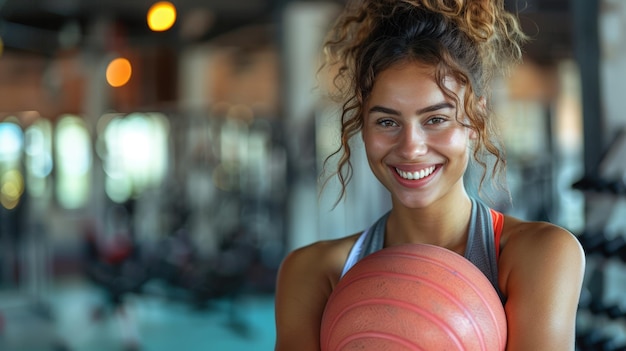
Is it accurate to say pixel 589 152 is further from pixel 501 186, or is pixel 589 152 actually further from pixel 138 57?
pixel 138 57

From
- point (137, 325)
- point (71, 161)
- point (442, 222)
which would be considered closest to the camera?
point (442, 222)

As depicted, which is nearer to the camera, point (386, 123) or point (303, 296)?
point (386, 123)

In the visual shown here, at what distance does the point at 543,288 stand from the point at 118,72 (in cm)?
790

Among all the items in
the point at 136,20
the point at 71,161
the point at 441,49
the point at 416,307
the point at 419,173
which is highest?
the point at 136,20

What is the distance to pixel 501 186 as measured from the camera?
1.21 metres

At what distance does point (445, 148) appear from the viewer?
3.45ft

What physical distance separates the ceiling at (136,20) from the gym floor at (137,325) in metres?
2.36

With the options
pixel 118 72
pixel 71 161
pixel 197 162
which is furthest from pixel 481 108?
pixel 71 161

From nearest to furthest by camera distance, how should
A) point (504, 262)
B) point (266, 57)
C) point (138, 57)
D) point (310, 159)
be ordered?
1. point (504, 262)
2. point (310, 159)
3. point (138, 57)
4. point (266, 57)

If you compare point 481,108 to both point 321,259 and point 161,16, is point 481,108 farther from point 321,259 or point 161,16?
point 161,16

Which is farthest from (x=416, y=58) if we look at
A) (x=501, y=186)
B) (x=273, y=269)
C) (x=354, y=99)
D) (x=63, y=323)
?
(x=273, y=269)

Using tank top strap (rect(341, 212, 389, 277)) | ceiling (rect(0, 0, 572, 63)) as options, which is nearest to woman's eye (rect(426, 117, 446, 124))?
tank top strap (rect(341, 212, 389, 277))

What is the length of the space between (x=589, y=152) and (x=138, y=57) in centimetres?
727

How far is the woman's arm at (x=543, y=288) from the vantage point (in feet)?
3.27
